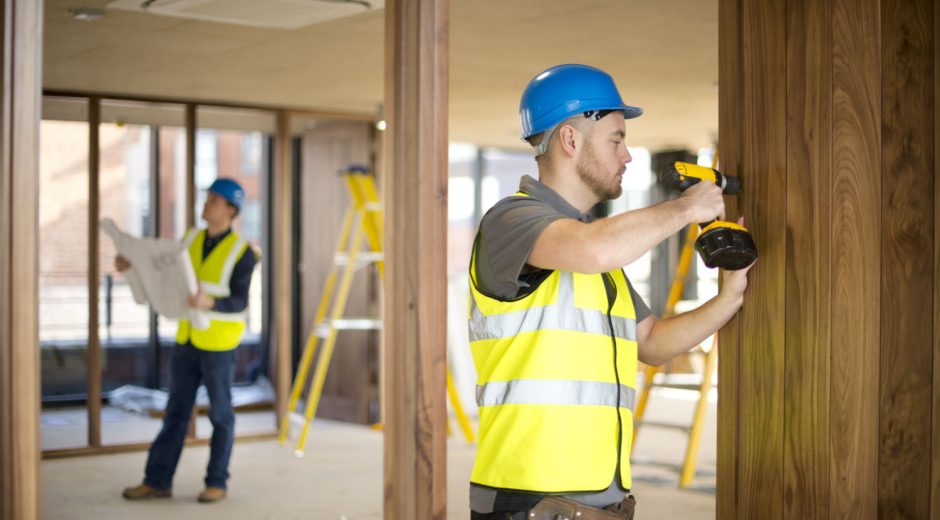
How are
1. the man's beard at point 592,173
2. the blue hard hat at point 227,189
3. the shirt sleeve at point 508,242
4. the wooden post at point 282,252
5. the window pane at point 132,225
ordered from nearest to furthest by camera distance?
the shirt sleeve at point 508,242
the man's beard at point 592,173
the blue hard hat at point 227,189
the wooden post at point 282,252
the window pane at point 132,225

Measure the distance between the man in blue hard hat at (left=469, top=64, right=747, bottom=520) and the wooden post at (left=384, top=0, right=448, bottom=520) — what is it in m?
0.20

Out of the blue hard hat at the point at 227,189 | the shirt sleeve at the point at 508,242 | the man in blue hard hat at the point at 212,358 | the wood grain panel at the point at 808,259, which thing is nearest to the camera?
the shirt sleeve at the point at 508,242

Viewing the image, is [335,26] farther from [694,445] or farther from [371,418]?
[371,418]

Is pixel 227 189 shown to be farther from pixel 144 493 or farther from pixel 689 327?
pixel 689 327

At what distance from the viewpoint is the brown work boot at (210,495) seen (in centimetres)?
538

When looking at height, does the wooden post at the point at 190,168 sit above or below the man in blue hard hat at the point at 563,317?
above

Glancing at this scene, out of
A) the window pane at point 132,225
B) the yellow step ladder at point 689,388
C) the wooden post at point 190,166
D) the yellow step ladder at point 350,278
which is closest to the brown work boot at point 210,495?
the yellow step ladder at point 350,278

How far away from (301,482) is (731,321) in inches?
159

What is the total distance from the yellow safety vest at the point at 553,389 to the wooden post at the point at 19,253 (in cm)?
87

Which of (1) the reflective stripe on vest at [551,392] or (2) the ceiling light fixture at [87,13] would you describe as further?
(2) the ceiling light fixture at [87,13]

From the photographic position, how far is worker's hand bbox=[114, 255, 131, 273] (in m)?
5.36

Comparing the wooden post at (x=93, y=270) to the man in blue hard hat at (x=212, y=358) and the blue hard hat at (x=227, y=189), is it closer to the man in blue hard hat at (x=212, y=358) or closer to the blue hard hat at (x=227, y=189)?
the man in blue hard hat at (x=212, y=358)

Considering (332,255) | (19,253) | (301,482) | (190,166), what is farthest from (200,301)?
(19,253)

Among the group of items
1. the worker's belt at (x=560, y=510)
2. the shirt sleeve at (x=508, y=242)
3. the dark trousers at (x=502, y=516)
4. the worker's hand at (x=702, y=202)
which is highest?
the worker's hand at (x=702, y=202)
